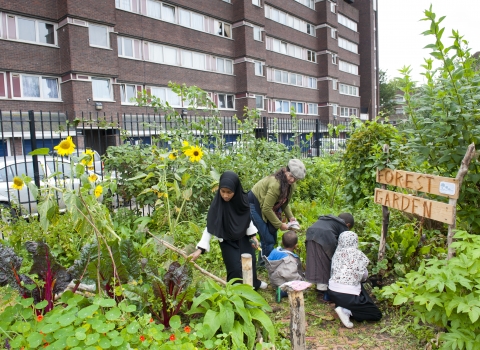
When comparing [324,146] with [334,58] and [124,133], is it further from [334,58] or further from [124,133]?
[334,58]

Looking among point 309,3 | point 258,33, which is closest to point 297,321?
point 258,33

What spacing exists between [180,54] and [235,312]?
22.8m

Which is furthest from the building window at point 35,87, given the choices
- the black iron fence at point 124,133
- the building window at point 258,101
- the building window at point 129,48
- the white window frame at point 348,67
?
the white window frame at point 348,67

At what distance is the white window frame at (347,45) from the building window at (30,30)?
3029cm

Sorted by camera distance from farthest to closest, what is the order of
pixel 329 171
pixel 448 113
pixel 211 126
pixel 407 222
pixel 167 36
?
pixel 167 36 → pixel 329 171 → pixel 211 126 → pixel 407 222 → pixel 448 113

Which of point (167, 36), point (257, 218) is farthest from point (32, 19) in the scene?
point (257, 218)

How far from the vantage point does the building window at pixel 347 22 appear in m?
39.9

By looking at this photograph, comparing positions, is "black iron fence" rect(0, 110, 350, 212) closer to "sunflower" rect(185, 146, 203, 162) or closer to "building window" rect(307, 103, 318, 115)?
"sunflower" rect(185, 146, 203, 162)

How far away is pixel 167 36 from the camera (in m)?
22.7

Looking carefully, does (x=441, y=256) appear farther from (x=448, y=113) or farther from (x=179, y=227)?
(x=179, y=227)

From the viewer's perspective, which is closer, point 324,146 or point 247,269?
point 247,269

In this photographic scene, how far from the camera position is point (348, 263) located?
358 cm

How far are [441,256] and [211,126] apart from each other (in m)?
4.38

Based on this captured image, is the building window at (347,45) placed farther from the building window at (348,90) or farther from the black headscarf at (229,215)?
the black headscarf at (229,215)
